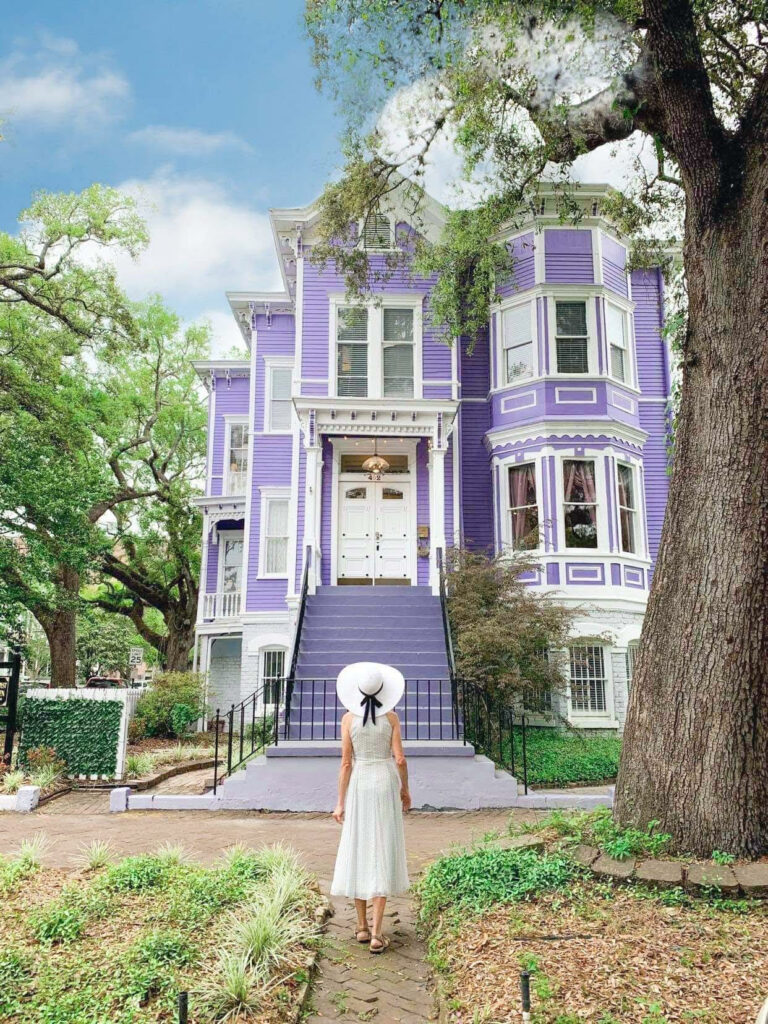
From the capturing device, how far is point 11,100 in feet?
60.1

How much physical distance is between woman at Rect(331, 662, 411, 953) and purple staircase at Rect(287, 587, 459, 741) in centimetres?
537

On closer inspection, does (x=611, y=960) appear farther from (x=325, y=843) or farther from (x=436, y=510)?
(x=436, y=510)

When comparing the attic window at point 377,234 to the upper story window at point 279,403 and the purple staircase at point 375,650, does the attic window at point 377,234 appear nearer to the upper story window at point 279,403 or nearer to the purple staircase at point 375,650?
the upper story window at point 279,403

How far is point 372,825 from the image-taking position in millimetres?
4707

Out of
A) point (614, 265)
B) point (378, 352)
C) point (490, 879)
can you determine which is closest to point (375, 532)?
point (378, 352)

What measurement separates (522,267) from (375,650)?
9459 millimetres

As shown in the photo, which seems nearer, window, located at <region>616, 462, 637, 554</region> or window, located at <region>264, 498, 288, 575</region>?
window, located at <region>616, 462, 637, 554</region>

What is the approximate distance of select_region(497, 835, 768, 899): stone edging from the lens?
4.49 meters

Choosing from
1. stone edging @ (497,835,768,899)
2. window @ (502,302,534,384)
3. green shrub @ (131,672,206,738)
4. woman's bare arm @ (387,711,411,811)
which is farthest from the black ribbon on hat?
green shrub @ (131,672,206,738)

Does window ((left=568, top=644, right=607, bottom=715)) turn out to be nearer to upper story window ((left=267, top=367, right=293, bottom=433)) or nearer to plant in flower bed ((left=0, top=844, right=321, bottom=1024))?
upper story window ((left=267, top=367, right=293, bottom=433))

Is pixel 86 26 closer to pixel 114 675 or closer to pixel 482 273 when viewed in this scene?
pixel 482 273

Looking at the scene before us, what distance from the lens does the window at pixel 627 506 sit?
15.8 metres

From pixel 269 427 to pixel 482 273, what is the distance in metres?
7.59

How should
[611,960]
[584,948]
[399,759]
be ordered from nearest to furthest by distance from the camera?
[611,960], [584,948], [399,759]
